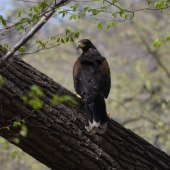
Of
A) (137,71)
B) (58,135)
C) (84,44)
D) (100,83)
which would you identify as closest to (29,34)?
(58,135)

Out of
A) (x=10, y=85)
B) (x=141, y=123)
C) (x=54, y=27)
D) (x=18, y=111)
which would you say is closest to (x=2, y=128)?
(x=18, y=111)

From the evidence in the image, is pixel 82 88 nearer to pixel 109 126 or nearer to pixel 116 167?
pixel 109 126

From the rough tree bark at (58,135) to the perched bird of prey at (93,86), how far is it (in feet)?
0.36

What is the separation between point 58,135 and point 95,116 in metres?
0.47

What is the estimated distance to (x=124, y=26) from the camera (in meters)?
12.4

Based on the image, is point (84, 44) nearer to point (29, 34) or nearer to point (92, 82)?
point (92, 82)

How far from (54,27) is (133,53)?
14.6ft

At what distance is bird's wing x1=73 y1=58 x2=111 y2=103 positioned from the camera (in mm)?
3140

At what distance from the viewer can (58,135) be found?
2.60 m

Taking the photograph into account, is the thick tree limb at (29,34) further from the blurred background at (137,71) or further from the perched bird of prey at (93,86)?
the blurred background at (137,71)

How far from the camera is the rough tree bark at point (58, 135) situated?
2.52m

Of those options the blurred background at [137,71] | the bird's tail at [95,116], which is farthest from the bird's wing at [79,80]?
the blurred background at [137,71]

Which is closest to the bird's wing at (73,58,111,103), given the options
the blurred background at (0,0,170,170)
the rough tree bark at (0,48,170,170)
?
the rough tree bark at (0,48,170,170)

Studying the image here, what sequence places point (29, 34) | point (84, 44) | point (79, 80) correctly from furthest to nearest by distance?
point (84, 44), point (79, 80), point (29, 34)
